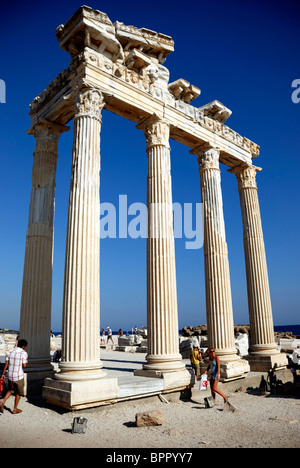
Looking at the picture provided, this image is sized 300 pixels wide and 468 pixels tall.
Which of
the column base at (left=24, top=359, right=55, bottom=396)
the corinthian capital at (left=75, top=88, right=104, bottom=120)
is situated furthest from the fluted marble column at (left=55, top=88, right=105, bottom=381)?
the column base at (left=24, top=359, right=55, bottom=396)

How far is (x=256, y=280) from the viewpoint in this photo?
71.5 feet

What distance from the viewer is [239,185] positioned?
24266mm

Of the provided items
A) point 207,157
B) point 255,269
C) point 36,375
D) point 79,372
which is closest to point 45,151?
point 207,157

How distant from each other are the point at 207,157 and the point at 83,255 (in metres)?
11.4

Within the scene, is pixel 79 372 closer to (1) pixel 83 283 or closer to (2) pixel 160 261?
(1) pixel 83 283

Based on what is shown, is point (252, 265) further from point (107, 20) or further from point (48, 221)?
point (107, 20)

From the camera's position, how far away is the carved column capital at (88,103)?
585 inches

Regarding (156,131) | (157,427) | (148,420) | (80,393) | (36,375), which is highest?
(156,131)

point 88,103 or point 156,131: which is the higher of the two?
point 156,131

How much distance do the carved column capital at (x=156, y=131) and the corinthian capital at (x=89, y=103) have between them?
349 centimetres

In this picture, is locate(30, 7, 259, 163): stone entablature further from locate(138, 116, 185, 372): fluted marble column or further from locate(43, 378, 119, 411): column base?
locate(43, 378, 119, 411): column base

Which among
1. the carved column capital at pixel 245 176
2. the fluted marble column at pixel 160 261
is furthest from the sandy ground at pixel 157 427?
the carved column capital at pixel 245 176

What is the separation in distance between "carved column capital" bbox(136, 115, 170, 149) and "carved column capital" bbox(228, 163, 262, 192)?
803 cm

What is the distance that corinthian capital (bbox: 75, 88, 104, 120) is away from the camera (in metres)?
14.9
